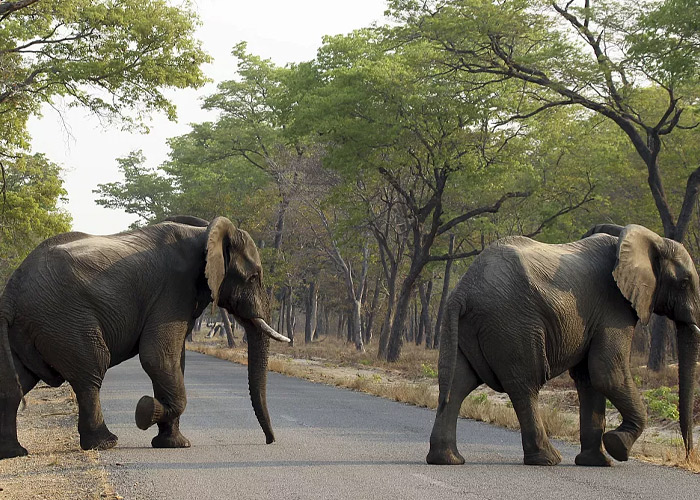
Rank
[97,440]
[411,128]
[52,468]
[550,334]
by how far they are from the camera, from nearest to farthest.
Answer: [52,468] → [550,334] → [97,440] → [411,128]

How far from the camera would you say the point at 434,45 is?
3180cm

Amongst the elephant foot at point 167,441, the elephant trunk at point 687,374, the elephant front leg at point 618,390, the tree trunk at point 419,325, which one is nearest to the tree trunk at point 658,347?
the elephant trunk at point 687,374

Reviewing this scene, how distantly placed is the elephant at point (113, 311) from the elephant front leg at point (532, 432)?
10.5ft

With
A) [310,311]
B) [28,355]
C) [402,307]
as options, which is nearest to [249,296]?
[28,355]

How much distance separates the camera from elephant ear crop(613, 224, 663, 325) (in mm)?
10430

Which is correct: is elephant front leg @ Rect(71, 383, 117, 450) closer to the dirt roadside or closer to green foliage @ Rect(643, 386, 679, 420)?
the dirt roadside

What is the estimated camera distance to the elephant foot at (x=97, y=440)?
11148 mm

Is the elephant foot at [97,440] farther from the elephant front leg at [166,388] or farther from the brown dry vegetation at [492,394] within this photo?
the brown dry vegetation at [492,394]

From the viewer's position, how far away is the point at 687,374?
11.1 metres

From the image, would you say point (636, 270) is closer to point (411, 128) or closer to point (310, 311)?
point (411, 128)

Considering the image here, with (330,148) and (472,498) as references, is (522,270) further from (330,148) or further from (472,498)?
(330,148)

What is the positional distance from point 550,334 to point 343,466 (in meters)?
2.49

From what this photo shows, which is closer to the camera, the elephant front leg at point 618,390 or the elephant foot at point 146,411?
the elephant front leg at point 618,390

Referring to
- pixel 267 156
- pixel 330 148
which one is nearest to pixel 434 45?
pixel 330 148
